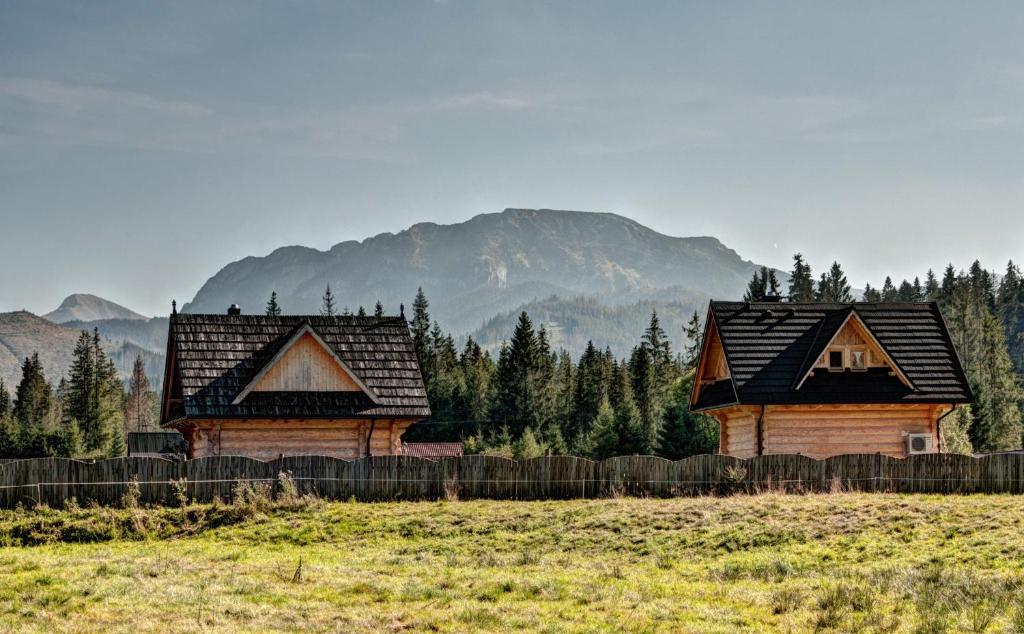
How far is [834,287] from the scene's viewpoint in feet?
511

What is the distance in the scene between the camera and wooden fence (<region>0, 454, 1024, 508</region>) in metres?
32.2

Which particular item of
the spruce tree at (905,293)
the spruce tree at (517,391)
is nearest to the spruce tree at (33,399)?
the spruce tree at (517,391)

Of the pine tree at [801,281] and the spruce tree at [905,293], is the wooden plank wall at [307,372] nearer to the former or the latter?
the pine tree at [801,281]

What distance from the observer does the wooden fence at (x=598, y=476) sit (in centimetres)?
3219

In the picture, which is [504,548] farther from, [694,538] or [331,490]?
[331,490]

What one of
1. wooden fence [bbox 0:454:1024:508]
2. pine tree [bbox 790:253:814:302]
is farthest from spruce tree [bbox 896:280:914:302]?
wooden fence [bbox 0:454:1024:508]

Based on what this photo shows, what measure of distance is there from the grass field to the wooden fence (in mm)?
1537

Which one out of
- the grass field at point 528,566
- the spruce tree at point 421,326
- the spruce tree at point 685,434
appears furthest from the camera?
the spruce tree at point 421,326

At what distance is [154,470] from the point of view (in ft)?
102

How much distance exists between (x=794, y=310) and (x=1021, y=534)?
19982 millimetres

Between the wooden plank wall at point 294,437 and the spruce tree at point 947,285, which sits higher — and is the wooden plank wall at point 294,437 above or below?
below

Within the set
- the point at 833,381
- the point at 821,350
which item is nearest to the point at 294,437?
the point at 821,350

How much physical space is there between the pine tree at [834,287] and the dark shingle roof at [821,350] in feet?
324

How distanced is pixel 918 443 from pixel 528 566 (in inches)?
863
